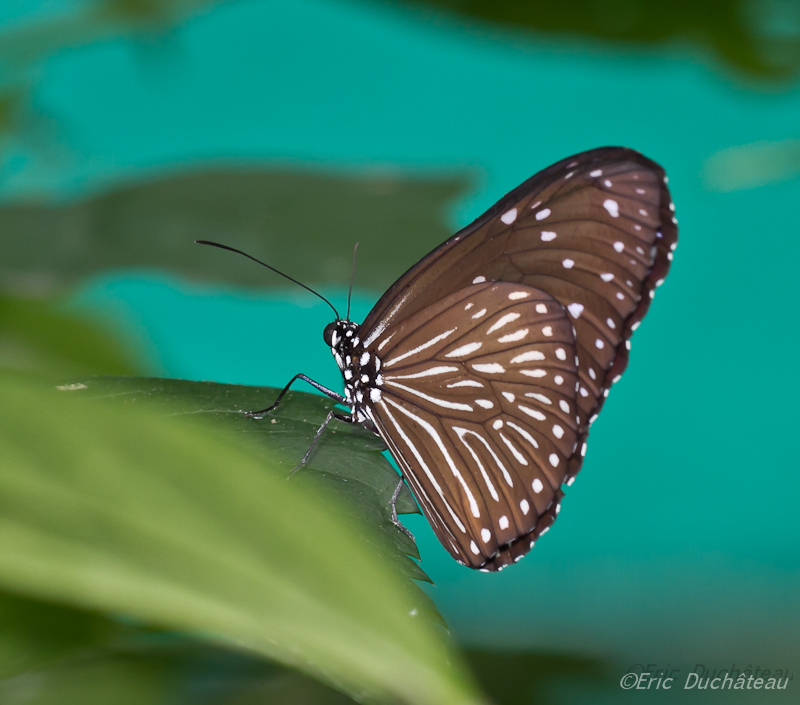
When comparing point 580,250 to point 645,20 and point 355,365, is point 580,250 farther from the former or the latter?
point 645,20

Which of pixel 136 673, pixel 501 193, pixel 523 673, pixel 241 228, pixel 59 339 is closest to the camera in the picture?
pixel 136 673

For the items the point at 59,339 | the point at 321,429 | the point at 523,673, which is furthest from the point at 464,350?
the point at 523,673

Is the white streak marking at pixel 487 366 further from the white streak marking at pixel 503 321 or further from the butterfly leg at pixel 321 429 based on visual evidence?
the butterfly leg at pixel 321 429

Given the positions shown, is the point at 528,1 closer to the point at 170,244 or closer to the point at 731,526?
the point at 170,244

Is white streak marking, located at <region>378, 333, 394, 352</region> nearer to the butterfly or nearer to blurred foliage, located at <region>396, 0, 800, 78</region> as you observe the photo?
the butterfly

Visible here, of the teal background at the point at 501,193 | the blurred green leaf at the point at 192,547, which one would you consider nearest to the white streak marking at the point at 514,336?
the blurred green leaf at the point at 192,547
